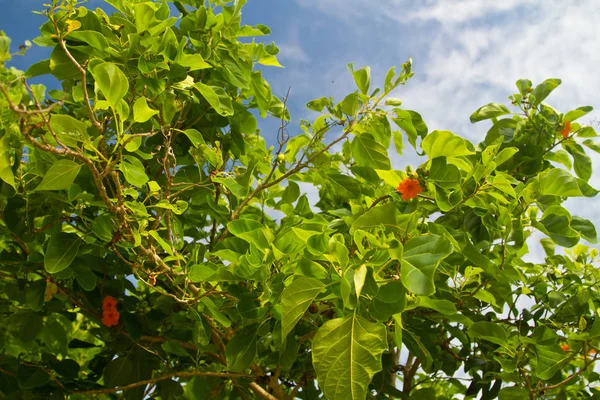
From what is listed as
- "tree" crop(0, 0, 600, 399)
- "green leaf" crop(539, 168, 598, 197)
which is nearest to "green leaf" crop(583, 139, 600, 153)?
"tree" crop(0, 0, 600, 399)

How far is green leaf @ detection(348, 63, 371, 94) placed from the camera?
1.56 m

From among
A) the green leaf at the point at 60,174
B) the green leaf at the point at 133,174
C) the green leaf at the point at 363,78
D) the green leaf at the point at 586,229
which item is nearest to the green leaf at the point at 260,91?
the green leaf at the point at 363,78

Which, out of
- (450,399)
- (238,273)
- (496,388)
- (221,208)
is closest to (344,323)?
(238,273)

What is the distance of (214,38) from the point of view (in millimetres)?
1847

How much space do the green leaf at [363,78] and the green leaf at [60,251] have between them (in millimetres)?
Result: 911

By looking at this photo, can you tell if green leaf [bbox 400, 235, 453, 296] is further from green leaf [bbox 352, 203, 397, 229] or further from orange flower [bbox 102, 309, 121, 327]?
orange flower [bbox 102, 309, 121, 327]

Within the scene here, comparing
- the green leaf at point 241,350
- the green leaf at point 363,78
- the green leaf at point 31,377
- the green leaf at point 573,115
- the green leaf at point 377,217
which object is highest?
the green leaf at point 573,115

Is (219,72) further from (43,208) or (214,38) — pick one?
(43,208)

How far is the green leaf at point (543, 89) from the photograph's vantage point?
209 centimetres

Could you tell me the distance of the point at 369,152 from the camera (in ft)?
5.31

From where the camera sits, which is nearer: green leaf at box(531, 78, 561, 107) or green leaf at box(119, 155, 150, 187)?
green leaf at box(119, 155, 150, 187)

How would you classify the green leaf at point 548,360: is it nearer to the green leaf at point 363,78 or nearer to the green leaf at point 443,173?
the green leaf at point 443,173

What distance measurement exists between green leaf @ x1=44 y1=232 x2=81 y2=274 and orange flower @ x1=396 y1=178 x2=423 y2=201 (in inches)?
35.9

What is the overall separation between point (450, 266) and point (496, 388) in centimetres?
91
